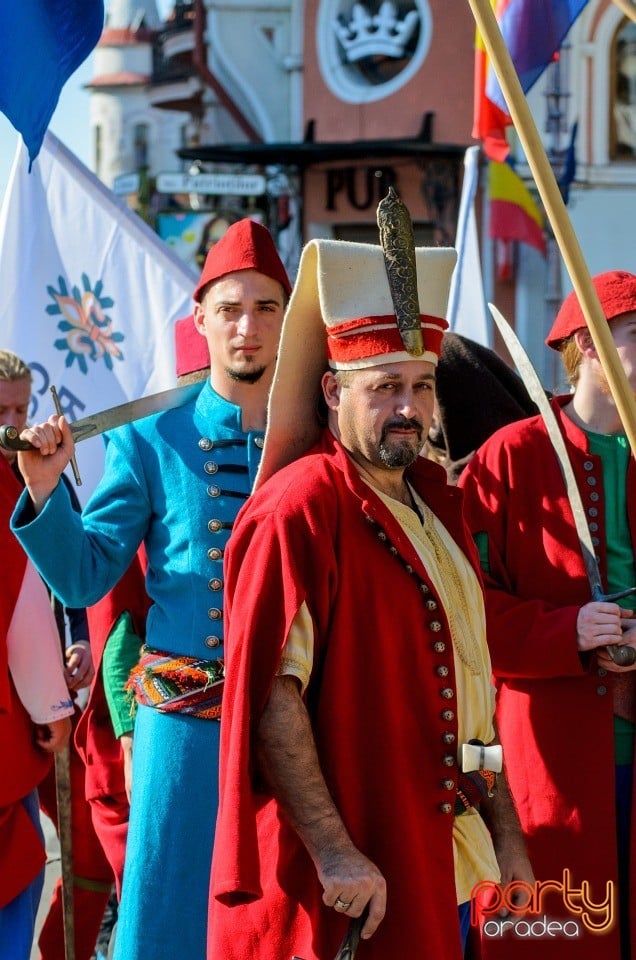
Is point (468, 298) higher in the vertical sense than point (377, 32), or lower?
lower

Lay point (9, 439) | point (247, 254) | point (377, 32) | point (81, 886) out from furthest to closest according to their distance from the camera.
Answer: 1. point (377, 32)
2. point (81, 886)
3. point (247, 254)
4. point (9, 439)

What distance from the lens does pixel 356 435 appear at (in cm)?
284

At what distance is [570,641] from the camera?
3.52 metres

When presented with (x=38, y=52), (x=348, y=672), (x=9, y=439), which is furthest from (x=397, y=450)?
(x=38, y=52)

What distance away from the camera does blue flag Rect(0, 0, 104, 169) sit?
3.76 m

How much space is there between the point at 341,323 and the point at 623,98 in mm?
20264

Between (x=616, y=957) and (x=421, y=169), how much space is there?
19782 millimetres

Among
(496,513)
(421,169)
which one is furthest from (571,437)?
(421,169)

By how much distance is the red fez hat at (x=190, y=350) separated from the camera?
4043 mm

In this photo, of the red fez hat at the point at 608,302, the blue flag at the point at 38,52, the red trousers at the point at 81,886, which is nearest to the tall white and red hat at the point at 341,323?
the red fez hat at the point at 608,302

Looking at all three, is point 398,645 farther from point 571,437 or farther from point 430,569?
point 571,437

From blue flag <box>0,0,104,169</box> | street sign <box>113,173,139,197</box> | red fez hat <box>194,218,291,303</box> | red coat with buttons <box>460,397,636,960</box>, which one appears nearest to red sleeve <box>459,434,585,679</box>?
red coat with buttons <box>460,397,636,960</box>

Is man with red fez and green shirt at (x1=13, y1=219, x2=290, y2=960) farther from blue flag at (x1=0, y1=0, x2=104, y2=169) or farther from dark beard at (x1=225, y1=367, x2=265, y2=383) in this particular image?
blue flag at (x1=0, y1=0, x2=104, y2=169)

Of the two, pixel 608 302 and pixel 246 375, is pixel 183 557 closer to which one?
pixel 246 375
